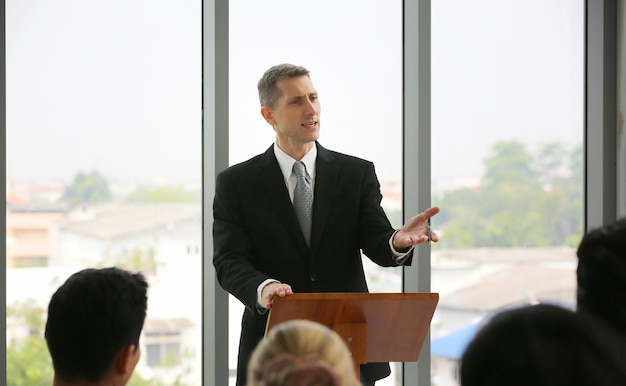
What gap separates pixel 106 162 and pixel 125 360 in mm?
2145

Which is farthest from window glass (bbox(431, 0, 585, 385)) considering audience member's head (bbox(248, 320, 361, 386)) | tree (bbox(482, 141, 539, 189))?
audience member's head (bbox(248, 320, 361, 386))

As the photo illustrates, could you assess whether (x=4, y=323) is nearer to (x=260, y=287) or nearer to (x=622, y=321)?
(x=260, y=287)

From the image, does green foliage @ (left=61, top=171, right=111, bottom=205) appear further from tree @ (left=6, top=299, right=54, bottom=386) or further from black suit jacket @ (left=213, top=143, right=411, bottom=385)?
black suit jacket @ (left=213, top=143, right=411, bottom=385)

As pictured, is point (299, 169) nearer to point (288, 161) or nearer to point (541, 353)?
point (288, 161)

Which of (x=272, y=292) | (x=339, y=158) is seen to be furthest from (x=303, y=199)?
(x=272, y=292)

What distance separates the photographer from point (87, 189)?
4.07 metres

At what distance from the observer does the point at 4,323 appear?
3895 mm

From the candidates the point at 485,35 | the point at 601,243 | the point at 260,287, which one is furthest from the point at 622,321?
the point at 485,35

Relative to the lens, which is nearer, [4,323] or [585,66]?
[4,323]

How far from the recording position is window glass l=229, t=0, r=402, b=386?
4234 mm

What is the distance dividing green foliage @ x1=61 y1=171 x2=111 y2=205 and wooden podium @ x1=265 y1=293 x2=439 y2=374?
58.7 inches

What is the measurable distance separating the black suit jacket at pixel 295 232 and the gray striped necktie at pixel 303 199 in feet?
0.13

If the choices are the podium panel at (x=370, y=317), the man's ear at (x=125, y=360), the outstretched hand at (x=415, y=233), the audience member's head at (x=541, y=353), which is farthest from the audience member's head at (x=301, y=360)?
the outstretched hand at (x=415, y=233)

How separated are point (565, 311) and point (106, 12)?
10.5 feet
